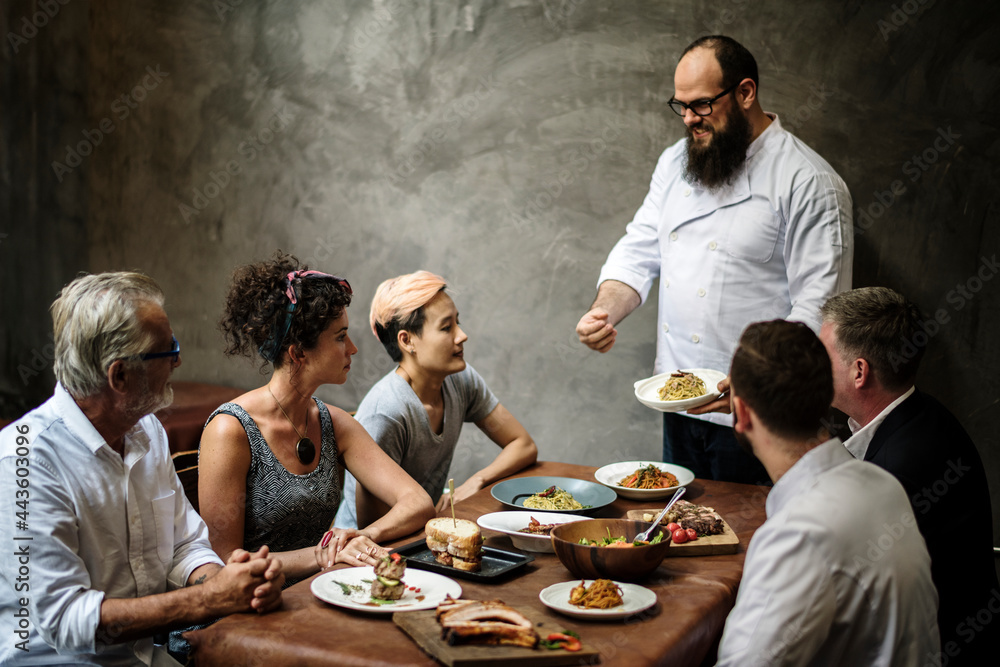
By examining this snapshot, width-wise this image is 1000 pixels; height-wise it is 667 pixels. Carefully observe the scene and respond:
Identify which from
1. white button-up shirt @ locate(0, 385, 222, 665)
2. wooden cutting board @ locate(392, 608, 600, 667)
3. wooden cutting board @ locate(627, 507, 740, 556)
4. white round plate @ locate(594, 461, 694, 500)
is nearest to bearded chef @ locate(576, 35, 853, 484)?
white round plate @ locate(594, 461, 694, 500)

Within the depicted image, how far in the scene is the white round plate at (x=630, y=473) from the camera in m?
2.62

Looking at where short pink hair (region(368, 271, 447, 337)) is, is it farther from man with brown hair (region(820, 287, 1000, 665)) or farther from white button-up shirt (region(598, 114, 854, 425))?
man with brown hair (region(820, 287, 1000, 665))

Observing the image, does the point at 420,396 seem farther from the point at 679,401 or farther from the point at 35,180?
the point at 35,180

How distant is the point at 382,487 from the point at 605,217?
211 centimetres

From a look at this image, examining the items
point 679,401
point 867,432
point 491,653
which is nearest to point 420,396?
point 679,401

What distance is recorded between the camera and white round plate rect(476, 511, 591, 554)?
2.12 meters

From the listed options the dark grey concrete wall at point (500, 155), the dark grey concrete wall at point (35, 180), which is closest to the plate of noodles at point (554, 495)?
the dark grey concrete wall at point (500, 155)

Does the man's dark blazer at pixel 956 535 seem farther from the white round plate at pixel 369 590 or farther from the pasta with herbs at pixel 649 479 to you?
the white round plate at pixel 369 590

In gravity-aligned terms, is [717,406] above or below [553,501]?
above

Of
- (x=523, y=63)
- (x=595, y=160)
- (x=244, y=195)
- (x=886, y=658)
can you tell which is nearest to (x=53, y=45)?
(x=244, y=195)

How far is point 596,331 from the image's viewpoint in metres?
3.20

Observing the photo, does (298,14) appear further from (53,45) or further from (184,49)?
(53,45)

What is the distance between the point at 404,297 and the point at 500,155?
1559 mm

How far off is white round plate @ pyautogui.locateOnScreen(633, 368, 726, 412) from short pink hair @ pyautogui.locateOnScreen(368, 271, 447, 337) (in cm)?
84
